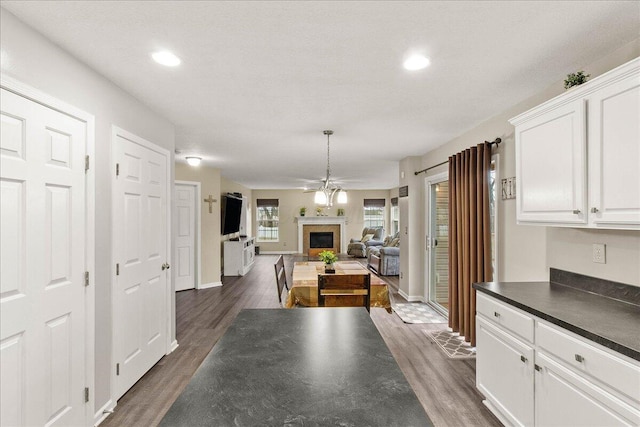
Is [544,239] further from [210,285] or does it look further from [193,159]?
[210,285]

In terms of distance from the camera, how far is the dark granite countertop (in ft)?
4.68

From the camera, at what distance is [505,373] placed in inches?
83.3

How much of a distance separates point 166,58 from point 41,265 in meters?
1.42

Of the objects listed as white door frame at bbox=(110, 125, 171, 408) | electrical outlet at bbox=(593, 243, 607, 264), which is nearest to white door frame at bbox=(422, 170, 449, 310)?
electrical outlet at bbox=(593, 243, 607, 264)

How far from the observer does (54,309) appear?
6.18 feet

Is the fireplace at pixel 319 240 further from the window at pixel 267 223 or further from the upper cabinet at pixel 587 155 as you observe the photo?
the upper cabinet at pixel 587 155

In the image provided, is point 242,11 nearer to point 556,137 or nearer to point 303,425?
point 303,425

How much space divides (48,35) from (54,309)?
154 centimetres

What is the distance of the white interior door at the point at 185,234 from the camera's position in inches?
239

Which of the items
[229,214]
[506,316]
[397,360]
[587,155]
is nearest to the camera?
[587,155]

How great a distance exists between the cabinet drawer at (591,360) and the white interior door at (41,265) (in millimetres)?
2738

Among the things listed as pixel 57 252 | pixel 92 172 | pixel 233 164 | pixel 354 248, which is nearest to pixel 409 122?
pixel 92 172

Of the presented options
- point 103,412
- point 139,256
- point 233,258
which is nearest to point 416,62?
point 139,256

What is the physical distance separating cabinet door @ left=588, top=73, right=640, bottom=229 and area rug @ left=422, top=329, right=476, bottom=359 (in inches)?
80.6
